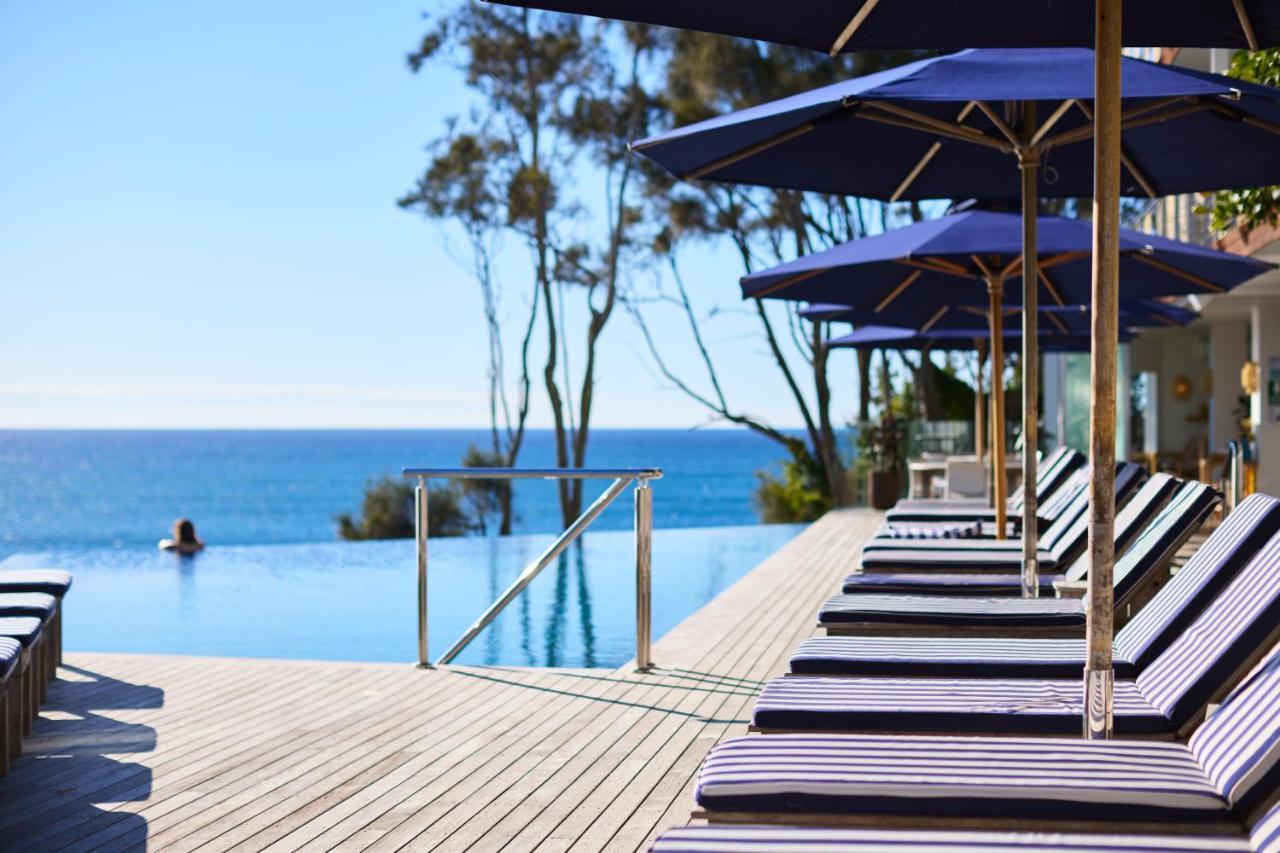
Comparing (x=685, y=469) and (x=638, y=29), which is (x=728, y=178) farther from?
(x=685, y=469)

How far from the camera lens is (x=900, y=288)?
327 inches

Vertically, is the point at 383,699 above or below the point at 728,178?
below

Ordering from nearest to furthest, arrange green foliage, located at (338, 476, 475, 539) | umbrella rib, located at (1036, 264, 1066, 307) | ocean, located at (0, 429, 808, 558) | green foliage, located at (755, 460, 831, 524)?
umbrella rib, located at (1036, 264, 1066, 307)
green foliage, located at (755, 460, 831, 524)
green foliage, located at (338, 476, 475, 539)
ocean, located at (0, 429, 808, 558)

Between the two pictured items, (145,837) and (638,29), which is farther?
(638,29)

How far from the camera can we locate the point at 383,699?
530cm

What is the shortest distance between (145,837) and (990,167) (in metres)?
4.31

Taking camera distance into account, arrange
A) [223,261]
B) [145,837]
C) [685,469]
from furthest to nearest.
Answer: [685,469] → [223,261] → [145,837]

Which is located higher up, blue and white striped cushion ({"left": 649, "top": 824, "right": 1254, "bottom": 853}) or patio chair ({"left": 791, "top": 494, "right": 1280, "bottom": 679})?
patio chair ({"left": 791, "top": 494, "right": 1280, "bottom": 679})

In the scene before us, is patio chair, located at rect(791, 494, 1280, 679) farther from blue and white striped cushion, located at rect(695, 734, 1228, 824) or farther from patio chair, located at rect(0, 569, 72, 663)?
patio chair, located at rect(0, 569, 72, 663)

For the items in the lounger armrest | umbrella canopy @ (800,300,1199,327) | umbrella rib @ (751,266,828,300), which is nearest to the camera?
the lounger armrest

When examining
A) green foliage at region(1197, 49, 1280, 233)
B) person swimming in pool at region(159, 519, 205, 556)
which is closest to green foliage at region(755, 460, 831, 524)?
person swimming in pool at region(159, 519, 205, 556)

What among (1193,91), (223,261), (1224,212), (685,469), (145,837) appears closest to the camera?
(145,837)

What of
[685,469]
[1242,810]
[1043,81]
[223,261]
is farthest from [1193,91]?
[685,469]

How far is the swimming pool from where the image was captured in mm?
7996
